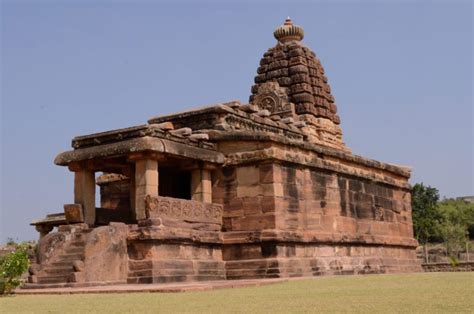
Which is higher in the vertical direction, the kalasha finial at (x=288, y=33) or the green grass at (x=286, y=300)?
the kalasha finial at (x=288, y=33)

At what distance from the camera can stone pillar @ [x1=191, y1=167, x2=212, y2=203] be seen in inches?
645

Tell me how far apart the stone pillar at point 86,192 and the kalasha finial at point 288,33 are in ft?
57.7

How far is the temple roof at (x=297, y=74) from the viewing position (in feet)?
98.3

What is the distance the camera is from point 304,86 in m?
29.9

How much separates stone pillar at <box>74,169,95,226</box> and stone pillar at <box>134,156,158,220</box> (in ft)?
5.91

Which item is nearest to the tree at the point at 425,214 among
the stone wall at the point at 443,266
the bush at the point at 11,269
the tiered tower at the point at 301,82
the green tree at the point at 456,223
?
the green tree at the point at 456,223

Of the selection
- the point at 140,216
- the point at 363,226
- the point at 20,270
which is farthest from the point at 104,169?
the point at 363,226

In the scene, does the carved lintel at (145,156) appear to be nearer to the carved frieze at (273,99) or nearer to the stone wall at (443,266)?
the carved frieze at (273,99)

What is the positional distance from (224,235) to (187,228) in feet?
4.52

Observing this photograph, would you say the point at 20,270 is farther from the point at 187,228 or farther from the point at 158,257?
the point at 187,228

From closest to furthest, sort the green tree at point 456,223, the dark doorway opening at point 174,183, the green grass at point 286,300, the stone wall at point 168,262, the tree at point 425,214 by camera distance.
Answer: the green grass at point 286,300 → the stone wall at point 168,262 → the dark doorway opening at point 174,183 → the green tree at point 456,223 → the tree at point 425,214

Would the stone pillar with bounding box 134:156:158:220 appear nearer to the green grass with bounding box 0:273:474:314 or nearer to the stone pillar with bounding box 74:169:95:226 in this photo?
the stone pillar with bounding box 74:169:95:226

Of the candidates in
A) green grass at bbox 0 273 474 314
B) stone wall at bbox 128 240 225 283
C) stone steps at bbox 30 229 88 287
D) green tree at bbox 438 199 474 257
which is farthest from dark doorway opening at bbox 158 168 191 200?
green tree at bbox 438 199 474 257

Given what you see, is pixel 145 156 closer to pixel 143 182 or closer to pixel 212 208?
pixel 143 182
